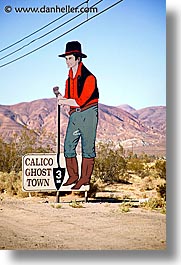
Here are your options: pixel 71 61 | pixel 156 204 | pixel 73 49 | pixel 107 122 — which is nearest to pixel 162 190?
pixel 156 204

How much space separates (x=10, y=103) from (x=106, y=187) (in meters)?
1.85

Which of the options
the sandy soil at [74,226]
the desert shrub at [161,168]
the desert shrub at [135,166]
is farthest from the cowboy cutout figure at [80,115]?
the desert shrub at [161,168]

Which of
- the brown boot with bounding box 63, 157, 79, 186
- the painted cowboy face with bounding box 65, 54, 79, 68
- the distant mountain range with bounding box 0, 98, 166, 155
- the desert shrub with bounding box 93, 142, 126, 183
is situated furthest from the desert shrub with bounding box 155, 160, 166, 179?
the painted cowboy face with bounding box 65, 54, 79, 68

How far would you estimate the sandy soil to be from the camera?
9.44 metres

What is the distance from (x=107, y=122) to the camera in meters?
9.60

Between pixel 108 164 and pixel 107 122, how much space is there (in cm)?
60

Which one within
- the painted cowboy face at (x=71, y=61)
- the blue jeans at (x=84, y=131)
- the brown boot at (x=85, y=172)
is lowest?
the brown boot at (x=85, y=172)

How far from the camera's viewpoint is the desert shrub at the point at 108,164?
9617 millimetres

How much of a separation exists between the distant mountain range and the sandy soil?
3.12 ft

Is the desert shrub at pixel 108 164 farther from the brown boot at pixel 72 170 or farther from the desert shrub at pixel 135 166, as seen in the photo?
the brown boot at pixel 72 170

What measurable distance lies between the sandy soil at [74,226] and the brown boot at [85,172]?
24 centimetres

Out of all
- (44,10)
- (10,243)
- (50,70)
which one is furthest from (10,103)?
(10,243)

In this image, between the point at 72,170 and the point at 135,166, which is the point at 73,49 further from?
the point at 135,166

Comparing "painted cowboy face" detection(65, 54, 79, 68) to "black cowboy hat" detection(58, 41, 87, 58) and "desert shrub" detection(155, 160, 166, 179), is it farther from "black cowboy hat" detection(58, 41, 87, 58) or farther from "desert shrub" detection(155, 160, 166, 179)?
"desert shrub" detection(155, 160, 166, 179)
